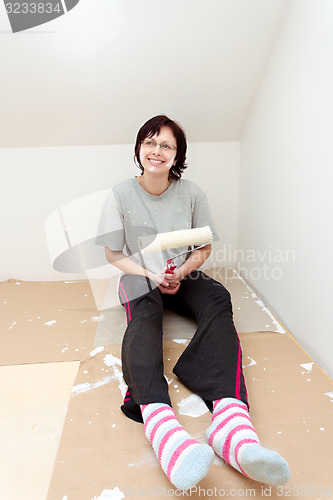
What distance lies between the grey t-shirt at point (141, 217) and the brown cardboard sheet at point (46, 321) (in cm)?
34

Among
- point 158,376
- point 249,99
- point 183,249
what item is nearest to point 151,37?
point 249,99

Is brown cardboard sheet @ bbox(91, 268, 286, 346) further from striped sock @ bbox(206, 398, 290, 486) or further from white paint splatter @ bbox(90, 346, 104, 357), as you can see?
striped sock @ bbox(206, 398, 290, 486)

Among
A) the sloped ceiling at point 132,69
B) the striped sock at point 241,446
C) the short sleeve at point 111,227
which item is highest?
the sloped ceiling at point 132,69

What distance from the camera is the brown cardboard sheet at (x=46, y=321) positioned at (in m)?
1.14

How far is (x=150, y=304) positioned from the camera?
3.54 ft

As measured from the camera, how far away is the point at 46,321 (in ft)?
4.45

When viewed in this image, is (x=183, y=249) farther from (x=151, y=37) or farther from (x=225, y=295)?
(x=151, y=37)

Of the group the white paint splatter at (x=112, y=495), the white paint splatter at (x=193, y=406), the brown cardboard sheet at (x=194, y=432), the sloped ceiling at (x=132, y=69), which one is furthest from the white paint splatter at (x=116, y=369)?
the sloped ceiling at (x=132, y=69)

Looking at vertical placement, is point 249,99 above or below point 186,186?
above

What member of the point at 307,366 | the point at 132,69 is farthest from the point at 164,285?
the point at 132,69

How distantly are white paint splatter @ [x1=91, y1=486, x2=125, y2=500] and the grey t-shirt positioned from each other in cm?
74

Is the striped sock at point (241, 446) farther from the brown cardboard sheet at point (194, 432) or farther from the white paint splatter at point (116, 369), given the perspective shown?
the white paint splatter at point (116, 369)

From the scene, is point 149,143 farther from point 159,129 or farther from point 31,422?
point 31,422

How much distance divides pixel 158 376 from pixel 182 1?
1254 mm
